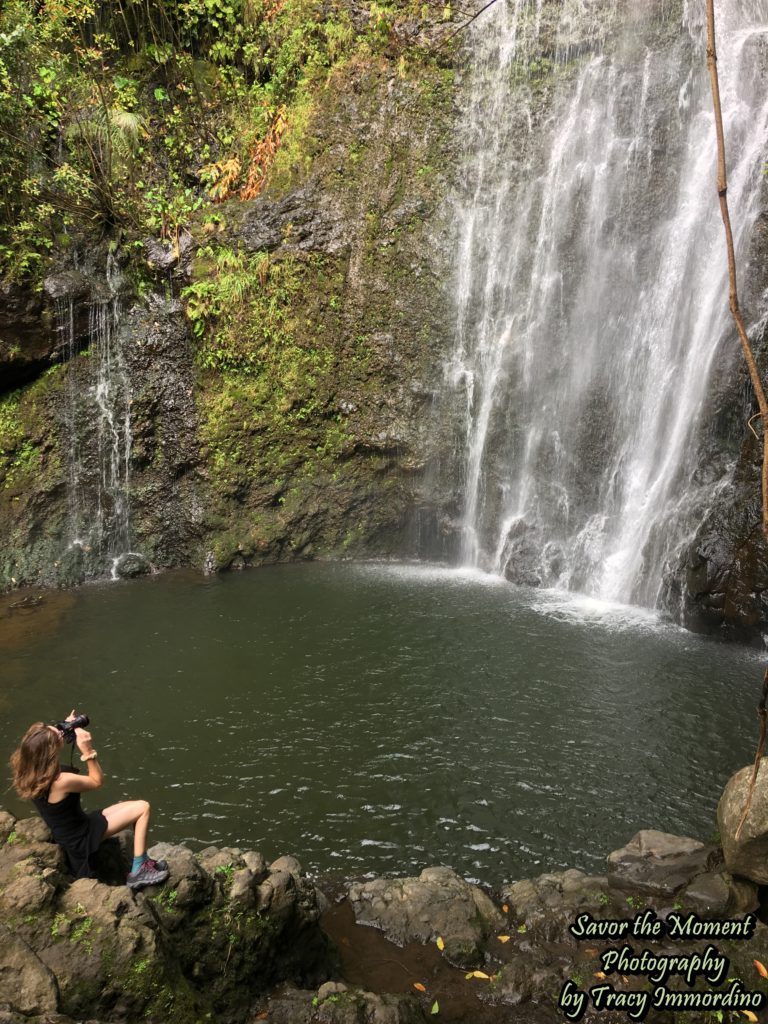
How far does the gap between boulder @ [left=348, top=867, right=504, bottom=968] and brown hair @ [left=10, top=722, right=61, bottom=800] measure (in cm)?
256

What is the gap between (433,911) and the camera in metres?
4.85

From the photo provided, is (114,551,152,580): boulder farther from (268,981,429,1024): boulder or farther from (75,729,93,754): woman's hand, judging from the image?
(268,981,429,1024): boulder

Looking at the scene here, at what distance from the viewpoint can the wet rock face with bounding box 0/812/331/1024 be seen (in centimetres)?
304

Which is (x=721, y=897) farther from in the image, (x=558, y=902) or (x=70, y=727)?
(x=70, y=727)

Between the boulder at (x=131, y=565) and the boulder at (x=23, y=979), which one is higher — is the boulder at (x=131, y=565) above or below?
above

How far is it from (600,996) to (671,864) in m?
1.29

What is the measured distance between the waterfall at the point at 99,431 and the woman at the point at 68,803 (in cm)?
979

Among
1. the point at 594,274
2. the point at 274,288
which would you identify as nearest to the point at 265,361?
the point at 274,288

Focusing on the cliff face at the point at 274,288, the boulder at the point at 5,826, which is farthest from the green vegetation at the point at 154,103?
the boulder at the point at 5,826

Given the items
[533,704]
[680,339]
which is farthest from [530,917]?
[680,339]

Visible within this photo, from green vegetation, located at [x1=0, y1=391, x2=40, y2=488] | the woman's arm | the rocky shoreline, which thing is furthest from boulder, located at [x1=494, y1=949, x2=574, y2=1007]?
green vegetation, located at [x1=0, y1=391, x2=40, y2=488]

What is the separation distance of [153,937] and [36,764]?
3.46 ft

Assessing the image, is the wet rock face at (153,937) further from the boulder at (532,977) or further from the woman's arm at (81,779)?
the boulder at (532,977)

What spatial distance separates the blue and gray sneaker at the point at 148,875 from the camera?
3.80 m
